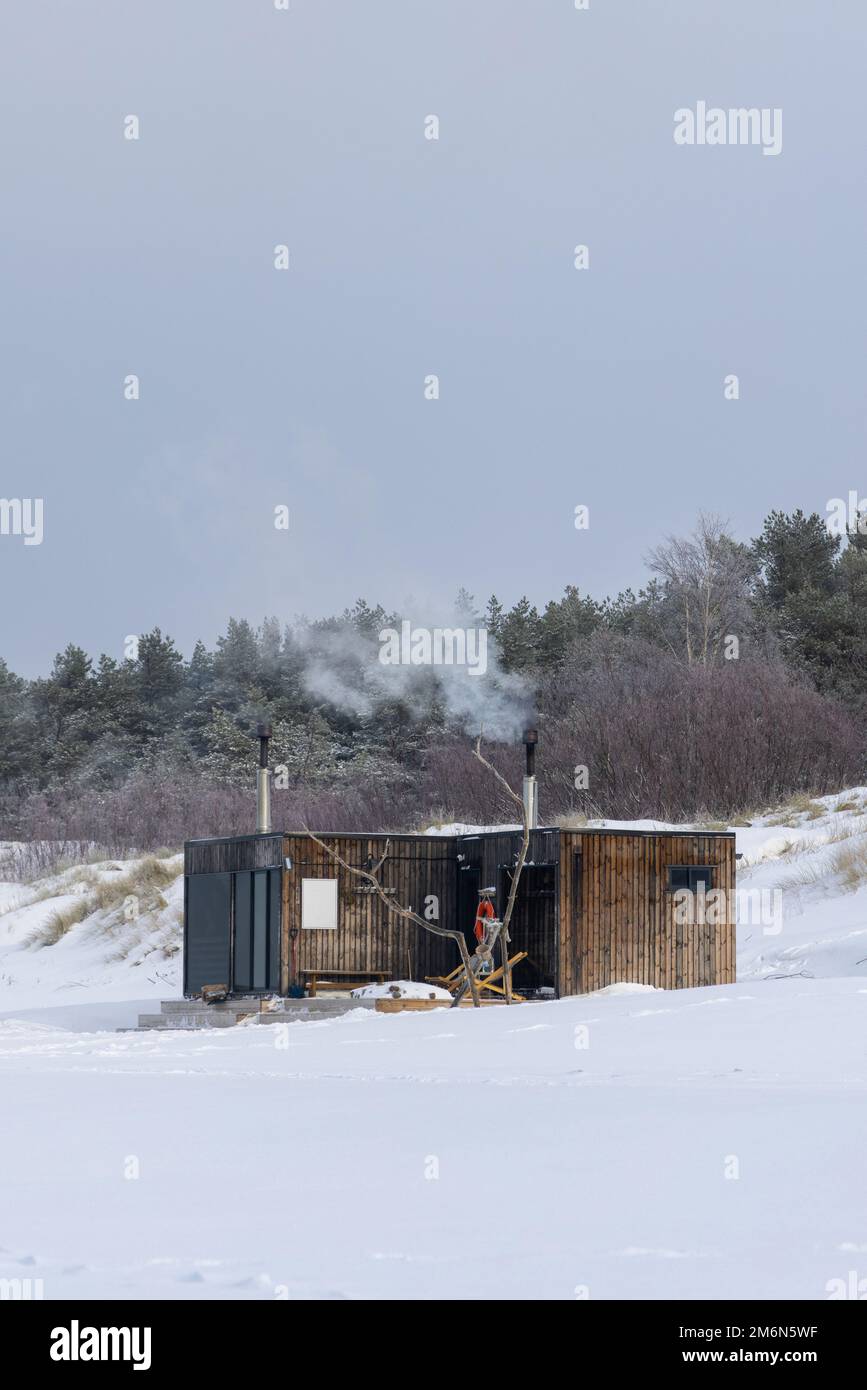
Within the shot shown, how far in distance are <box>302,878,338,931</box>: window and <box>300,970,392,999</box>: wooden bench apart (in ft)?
2.10

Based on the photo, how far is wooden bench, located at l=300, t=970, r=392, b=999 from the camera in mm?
23828

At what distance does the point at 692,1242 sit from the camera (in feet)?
22.5

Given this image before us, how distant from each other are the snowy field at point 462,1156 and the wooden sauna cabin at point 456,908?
11.5ft

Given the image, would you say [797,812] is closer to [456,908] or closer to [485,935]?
[456,908]

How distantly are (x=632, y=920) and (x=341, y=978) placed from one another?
446cm

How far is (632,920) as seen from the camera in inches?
891

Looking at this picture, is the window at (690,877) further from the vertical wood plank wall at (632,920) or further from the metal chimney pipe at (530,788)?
the metal chimney pipe at (530,788)

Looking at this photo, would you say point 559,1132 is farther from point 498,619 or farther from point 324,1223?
point 498,619

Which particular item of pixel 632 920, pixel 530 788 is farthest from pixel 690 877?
pixel 530 788

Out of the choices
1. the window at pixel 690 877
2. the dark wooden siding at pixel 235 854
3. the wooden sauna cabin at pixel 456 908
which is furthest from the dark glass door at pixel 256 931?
the window at pixel 690 877

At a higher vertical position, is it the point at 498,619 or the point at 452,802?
the point at 498,619

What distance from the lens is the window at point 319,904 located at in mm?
23875

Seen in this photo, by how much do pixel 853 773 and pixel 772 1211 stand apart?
33.6 m

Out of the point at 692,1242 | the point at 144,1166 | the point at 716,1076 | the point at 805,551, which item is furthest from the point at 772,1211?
the point at 805,551
